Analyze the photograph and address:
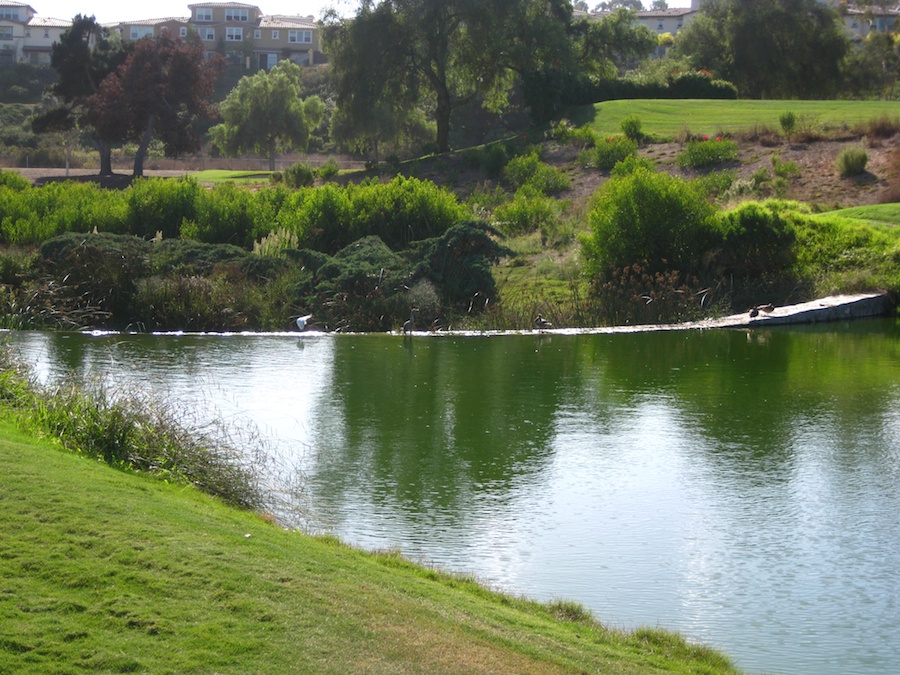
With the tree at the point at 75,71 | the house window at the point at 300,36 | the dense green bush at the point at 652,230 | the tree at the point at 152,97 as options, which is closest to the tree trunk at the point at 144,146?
the tree at the point at 152,97

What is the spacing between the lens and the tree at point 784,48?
5759 centimetres

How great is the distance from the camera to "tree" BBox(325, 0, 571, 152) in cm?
4484

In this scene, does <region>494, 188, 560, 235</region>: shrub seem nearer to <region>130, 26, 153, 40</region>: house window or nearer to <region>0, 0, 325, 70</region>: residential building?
<region>0, 0, 325, 70</region>: residential building

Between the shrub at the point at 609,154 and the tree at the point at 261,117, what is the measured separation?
1212 inches

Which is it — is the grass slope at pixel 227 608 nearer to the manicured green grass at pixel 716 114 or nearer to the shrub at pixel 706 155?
the shrub at pixel 706 155

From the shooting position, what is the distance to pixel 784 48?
5788 centimetres

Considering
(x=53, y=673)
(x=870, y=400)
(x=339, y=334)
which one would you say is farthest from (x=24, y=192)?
(x=53, y=673)

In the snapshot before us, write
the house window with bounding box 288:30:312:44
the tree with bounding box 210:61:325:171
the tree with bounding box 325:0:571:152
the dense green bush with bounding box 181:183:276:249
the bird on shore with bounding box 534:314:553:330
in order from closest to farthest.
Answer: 1. the bird on shore with bounding box 534:314:553:330
2. the dense green bush with bounding box 181:183:276:249
3. the tree with bounding box 325:0:571:152
4. the tree with bounding box 210:61:325:171
5. the house window with bounding box 288:30:312:44

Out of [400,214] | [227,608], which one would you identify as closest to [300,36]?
[400,214]

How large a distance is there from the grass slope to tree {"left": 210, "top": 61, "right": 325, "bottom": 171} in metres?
59.3

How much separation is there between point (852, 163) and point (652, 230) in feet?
41.8

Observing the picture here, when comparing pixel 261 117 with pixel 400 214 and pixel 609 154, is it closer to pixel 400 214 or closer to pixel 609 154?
pixel 609 154

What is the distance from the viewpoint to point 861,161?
32.5 m

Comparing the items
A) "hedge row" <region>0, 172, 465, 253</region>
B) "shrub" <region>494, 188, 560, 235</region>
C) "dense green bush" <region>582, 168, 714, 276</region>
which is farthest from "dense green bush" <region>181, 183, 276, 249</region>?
"dense green bush" <region>582, 168, 714, 276</region>
